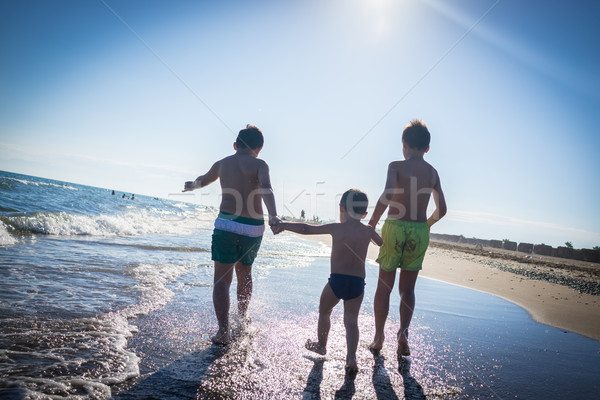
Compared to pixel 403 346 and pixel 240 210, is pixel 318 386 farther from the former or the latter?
pixel 240 210

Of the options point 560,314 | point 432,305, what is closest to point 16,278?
point 432,305

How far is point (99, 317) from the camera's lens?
330 cm

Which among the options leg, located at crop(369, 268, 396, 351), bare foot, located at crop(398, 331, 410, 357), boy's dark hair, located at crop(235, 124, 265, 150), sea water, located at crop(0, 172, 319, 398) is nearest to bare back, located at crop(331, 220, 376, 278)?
leg, located at crop(369, 268, 396, 351)

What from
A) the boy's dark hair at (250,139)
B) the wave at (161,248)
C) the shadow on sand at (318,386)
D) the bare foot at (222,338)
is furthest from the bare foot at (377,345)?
the wave at (161,248)

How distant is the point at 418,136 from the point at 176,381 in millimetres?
3138

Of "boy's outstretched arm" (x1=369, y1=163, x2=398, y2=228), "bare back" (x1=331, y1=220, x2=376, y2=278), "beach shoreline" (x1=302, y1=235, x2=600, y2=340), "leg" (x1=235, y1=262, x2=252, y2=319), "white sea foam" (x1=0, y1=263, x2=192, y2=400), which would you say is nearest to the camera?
"white sea foam" (x1=0, y1=263, x2=192, y2=400)

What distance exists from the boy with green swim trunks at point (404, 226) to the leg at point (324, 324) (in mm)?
596

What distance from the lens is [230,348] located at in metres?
2.89

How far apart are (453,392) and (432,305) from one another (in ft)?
10.1

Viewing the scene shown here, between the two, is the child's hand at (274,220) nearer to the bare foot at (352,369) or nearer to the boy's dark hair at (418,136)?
the bare foot at (352,369)

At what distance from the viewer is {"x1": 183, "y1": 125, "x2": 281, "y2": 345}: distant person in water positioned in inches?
132

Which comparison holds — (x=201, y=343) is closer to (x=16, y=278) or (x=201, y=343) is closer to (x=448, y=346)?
(x=448, y=346)

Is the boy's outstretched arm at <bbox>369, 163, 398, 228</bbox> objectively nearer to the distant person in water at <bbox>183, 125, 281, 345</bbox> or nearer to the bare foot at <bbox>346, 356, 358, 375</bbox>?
the distant person in water at <bbox>183, 125, 281, 345</bbox>

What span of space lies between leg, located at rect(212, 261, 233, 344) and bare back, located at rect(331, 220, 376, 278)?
1.08 m
